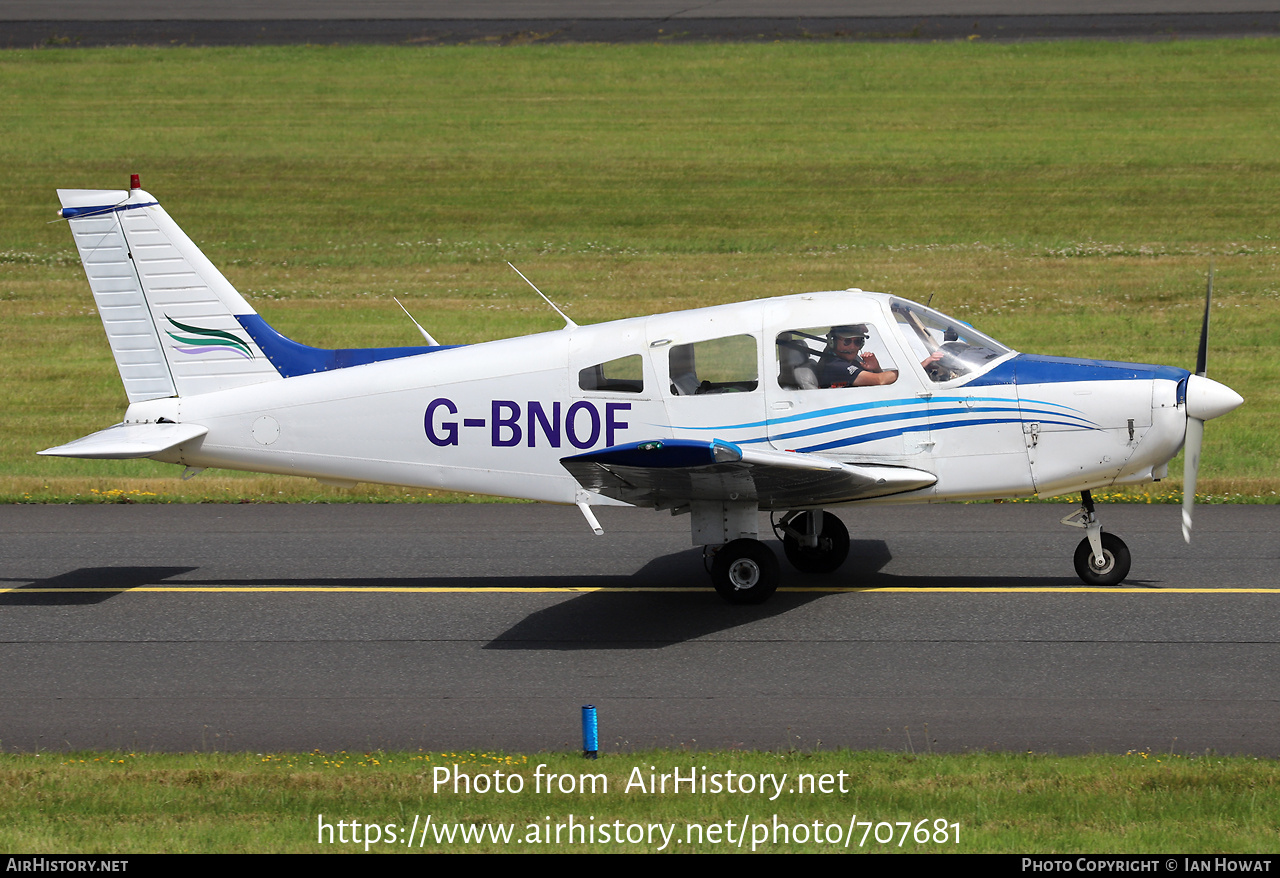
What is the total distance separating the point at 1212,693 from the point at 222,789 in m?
5.64

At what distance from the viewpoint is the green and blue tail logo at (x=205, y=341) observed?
11031 mm

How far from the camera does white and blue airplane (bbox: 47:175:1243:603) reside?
9.88 meters

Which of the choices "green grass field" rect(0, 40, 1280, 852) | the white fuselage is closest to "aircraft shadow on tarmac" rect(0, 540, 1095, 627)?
the white fuselage

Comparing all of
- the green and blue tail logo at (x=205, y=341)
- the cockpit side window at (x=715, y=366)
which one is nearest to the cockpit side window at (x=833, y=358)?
the cockpit side window at (x=715, y=366)

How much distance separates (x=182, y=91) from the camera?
41719mm

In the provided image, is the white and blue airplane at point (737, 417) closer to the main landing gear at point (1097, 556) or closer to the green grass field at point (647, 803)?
the main landing gear at point (1097, 556)

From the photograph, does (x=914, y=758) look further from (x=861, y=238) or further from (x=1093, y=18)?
(x=1093, y=18)

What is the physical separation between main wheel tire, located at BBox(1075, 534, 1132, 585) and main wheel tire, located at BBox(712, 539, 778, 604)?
7.76 feet

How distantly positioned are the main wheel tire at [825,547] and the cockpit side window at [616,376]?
1.87 meters

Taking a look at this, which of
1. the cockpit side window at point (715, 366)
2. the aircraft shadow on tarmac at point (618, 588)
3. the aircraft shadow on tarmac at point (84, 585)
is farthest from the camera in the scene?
the aircraft shadow on tarmac at point (84, 585)

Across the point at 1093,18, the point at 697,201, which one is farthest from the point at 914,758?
the point at 1093,18

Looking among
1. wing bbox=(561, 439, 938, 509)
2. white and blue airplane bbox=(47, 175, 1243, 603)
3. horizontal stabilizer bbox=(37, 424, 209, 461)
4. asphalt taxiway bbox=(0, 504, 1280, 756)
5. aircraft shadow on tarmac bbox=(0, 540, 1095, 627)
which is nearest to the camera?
asphalt taxiway bbox=(0, 504, 1280, 756)

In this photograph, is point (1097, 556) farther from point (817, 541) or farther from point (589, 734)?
point (589, 734)

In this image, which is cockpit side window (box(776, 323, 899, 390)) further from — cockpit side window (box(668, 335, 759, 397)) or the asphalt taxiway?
the asphalt taxiway
